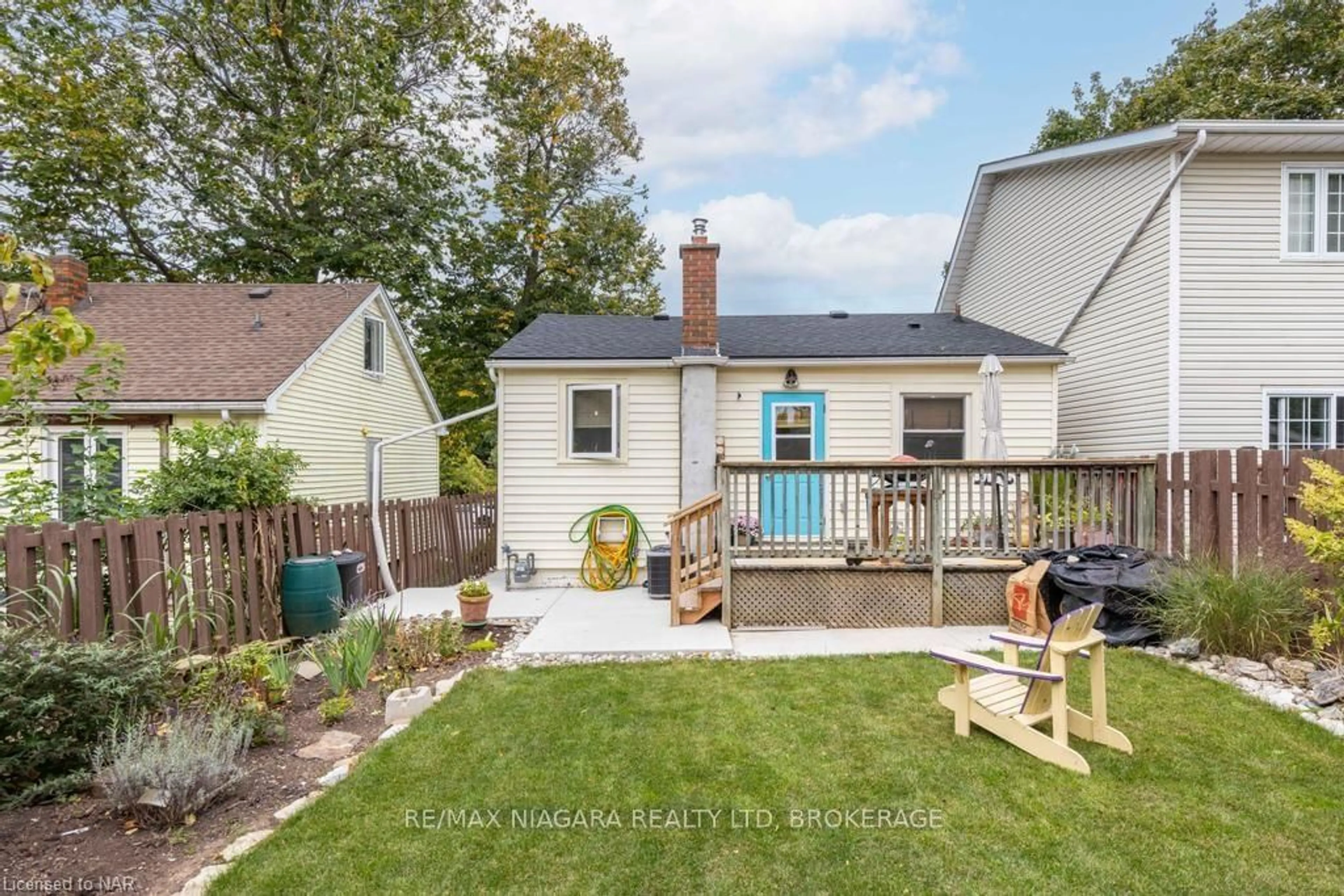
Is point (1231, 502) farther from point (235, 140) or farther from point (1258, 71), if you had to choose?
point (235, 140)

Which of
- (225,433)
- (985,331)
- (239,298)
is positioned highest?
(239,298)

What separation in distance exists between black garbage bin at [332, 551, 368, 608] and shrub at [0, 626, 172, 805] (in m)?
2.56

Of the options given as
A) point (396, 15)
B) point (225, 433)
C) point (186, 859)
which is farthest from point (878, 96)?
point (186, 859)

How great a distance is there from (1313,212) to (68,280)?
61.3ft

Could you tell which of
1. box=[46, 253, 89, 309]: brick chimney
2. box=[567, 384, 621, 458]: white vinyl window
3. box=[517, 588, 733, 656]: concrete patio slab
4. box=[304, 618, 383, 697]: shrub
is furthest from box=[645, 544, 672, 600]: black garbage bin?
box=[46, 253, 89, 309]: brick chimney

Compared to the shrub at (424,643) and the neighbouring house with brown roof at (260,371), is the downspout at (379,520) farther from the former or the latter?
the shrub at (424,643)

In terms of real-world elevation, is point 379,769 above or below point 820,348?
below

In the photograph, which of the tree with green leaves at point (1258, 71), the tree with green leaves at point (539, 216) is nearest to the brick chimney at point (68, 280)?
the tree with green leaves at point (539, 216)

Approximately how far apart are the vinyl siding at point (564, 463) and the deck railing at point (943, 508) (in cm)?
225

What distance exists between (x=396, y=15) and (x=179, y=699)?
1913 cm

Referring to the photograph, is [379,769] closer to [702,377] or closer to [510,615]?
[510,615]

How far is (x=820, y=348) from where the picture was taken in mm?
8672

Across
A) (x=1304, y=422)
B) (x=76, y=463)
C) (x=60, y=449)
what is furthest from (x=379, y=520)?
(x=1304, y=422)

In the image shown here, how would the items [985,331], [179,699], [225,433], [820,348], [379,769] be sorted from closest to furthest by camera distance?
[379,769] < [179,699] < [225,433] < [820,348] < [985,331]
